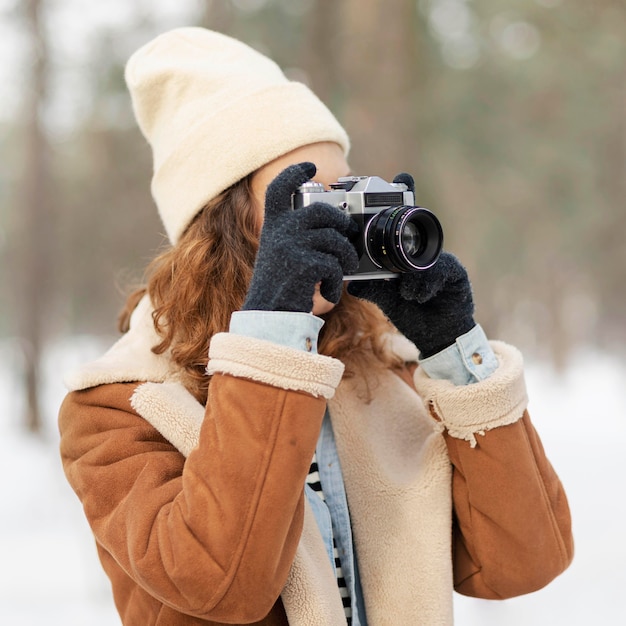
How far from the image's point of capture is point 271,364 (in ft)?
2.84

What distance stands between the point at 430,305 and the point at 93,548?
289 centimetres

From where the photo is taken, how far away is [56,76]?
591 centimetres

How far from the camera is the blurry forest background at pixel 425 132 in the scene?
5246mm

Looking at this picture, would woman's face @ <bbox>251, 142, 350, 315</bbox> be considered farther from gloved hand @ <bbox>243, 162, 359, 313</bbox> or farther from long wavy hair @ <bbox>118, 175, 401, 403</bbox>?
gloved hand @ <bbox>243, 162, 359, 313</bbox>

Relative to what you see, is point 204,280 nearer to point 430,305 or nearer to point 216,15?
point 430,305

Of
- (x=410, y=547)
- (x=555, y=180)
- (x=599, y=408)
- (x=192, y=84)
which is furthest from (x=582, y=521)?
(x=555, y=180)

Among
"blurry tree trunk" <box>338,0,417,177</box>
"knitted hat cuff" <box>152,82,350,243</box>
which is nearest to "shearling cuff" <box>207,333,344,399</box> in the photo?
"knitted hat cuff" <box>152,82,350,243</box>

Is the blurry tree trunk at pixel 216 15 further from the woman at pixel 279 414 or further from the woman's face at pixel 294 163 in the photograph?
the woman's face at pixel 294 163

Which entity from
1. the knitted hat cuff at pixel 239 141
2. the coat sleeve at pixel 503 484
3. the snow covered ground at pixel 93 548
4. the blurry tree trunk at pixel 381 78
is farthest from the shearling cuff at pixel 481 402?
the snow covered ground at pixel 93 548

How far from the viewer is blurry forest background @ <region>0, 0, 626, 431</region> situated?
525 centimetres

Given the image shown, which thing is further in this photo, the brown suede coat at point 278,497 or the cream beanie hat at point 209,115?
the cream beanie hat at point 209,115

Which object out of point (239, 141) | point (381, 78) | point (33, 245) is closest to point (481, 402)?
point (239, 141)

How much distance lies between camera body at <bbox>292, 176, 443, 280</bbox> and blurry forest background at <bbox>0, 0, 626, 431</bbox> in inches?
65.6

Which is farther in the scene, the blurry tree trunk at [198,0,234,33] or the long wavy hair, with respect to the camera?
the blurry tree trunk at [198,0,234,33]
